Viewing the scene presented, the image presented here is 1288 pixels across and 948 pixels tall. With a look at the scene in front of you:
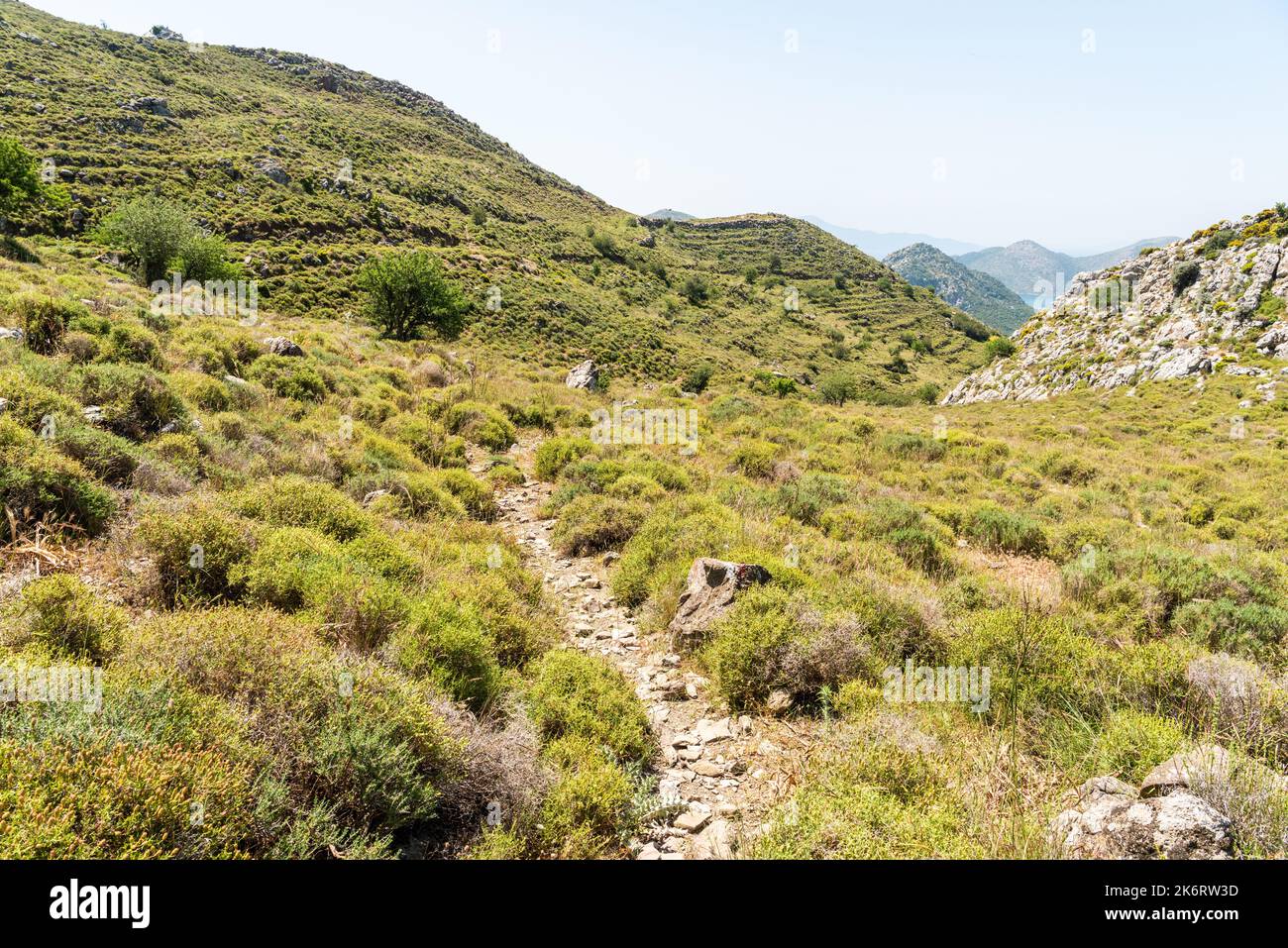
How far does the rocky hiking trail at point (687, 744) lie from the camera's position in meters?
3.79

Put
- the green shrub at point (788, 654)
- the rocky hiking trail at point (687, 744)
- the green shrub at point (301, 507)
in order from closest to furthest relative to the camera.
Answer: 1. the rocky hiking trail at point (687, 744)
2. the green shrub at point (788, 654)
3. the green shrub at point (301, 507)

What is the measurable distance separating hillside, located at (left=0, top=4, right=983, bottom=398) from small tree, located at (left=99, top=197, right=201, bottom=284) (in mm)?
8226

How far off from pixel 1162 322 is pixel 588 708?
185 feet

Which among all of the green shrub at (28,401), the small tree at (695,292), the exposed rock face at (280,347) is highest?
the small tree at (695,292)

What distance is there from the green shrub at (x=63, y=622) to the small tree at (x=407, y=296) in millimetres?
31520

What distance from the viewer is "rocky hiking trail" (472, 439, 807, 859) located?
12.4 ft

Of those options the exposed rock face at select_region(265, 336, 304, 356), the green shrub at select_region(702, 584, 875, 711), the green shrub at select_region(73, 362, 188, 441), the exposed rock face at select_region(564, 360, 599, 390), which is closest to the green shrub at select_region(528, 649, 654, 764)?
the green shrub at select_region(702, 584, 875, 711)

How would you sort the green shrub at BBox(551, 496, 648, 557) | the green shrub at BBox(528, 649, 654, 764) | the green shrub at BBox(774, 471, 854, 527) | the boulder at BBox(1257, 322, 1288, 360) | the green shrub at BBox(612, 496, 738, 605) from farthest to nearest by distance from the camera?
the boulder at BBox(1257, 322, 1288, 360) < the green shrub at BBox(774, 471, 854, 527) < the green shrub at BBox(551, 496, 648, 557) < the green shrub at BBox(612, 496, 738, 605) < the green shrub at BBox(528, 649, 654, 764)

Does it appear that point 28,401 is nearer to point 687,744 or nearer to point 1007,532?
point 687,744

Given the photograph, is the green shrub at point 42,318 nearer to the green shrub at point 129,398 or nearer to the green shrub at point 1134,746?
the green shrub at point 129,398

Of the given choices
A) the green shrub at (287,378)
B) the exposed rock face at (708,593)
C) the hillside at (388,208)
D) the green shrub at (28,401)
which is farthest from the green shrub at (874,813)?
the hillside at (388,208)

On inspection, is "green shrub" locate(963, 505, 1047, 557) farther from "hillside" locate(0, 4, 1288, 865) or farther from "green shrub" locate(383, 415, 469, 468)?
"green shrub" locate(383, 415, 469, 468)

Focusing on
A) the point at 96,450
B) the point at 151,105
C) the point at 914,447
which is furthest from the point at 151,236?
the point at 151,105
